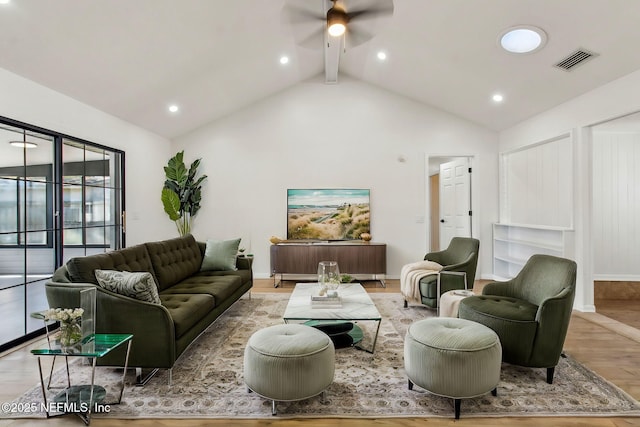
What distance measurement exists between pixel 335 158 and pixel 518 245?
3402 millimetres

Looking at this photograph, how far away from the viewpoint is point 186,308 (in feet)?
9.57

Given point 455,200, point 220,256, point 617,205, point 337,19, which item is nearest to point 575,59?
point 337,19

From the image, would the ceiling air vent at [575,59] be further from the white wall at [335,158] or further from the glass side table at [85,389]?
the glass side table at [85,389]

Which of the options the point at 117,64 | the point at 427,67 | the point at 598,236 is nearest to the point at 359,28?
the point at 427,67

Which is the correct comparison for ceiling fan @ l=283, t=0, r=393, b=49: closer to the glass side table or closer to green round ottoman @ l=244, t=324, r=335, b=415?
green round ottoman @ l=244, t=324, r=335, b=415

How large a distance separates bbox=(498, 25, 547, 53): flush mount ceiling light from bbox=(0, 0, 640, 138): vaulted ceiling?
0.08m

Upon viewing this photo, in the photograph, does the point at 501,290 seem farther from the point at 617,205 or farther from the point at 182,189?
the point at 182,189

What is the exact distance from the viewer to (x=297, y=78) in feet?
20.1

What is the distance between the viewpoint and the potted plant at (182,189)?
6.05 meters

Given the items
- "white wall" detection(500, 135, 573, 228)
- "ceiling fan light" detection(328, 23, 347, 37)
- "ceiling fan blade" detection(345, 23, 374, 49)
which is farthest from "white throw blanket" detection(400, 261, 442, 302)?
"ceiling fan light" detection(328, 23, 347, 37)

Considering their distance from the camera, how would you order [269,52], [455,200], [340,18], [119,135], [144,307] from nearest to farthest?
1. [144,307]
2. [340,18]
3. [269,52]
4. [119,135]
5. [455,200]

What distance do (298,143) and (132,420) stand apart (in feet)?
16.2

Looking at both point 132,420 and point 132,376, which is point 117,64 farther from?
point 132,420

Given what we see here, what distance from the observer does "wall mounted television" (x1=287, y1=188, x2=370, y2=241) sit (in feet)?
20.4
